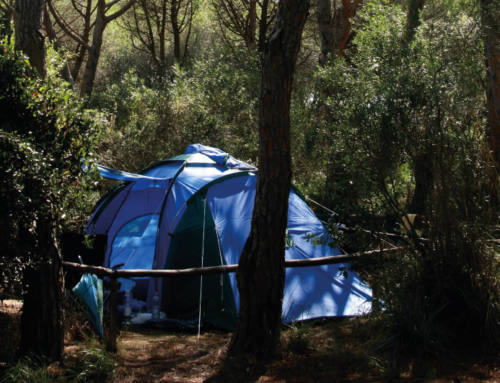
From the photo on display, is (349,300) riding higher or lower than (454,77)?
lower

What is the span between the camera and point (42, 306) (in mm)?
4457

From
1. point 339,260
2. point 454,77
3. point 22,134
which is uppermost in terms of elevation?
point 454,77

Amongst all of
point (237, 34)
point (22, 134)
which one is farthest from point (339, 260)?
point (237, 34)

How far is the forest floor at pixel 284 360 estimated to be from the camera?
172 inches

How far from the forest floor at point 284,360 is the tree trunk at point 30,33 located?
2.62 m

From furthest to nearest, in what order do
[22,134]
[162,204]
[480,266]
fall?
[162,204] < [480,266] < [22,134]

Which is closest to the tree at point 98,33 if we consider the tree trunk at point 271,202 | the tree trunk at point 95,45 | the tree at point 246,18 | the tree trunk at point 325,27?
the tree trunk at point 95,45

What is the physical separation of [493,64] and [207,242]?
5.23 metres

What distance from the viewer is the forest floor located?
4359 millimetres

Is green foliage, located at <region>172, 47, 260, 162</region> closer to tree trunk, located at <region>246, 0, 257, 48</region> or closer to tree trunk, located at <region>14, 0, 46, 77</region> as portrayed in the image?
tree trunk, located at <region>246, 0, 257, 48</region>

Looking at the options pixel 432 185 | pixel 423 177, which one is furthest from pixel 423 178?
pixel 432 185

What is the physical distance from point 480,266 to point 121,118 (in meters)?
11.2

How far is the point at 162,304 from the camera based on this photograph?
6.66m

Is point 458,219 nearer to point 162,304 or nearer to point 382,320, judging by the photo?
point 382,320
